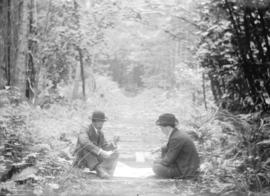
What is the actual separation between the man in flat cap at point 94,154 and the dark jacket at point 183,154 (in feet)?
3.81

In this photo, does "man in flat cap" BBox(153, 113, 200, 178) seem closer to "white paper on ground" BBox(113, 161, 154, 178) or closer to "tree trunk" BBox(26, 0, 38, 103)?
"white paper on ground" BBox(113, 161, 154, 178)

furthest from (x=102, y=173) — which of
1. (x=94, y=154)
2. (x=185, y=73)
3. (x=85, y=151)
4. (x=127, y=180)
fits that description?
(x=185, y=73)

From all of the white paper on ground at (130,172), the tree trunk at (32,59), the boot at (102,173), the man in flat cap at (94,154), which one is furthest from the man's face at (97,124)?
the tree trunk at (32,59)

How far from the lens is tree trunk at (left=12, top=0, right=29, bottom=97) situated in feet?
32.1

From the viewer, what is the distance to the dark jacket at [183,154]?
20.9ft

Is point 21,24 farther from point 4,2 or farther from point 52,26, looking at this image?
point 52,26

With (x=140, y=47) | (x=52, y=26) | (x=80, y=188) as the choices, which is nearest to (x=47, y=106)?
(x=52, y=26)

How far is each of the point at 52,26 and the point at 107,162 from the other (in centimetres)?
804

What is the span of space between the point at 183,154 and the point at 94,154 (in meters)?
1.68

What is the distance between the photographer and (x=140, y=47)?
3581cm

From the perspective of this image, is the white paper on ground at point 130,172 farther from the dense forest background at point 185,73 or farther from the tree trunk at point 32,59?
the tree trunk at point 32,59

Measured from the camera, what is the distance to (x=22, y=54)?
9.91 meters

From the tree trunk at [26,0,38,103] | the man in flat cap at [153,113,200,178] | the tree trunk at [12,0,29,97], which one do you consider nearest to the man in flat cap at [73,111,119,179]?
the man in flat cap at [153,113,200,178]

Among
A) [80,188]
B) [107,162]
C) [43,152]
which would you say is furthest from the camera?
[107,162]
